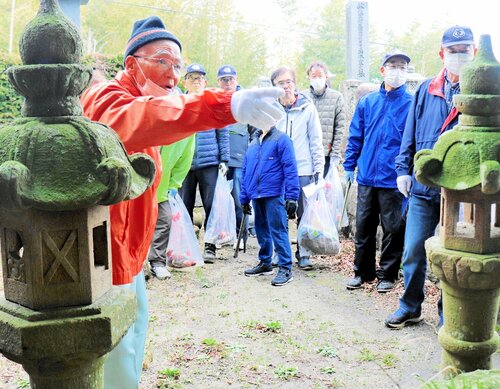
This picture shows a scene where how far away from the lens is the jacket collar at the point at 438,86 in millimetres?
4113

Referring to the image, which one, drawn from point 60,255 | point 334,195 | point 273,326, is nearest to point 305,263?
point 334,195

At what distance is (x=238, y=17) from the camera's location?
23.5m

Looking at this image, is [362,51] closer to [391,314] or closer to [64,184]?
[391,314]

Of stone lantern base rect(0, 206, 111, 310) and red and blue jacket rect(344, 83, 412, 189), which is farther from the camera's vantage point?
red and blue jacket rect(344, 83, 412, 189)

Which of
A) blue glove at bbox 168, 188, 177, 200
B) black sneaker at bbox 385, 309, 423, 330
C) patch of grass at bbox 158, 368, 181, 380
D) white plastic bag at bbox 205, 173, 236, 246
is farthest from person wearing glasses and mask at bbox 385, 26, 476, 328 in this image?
white plastic bag at bbox 205, 173, 236, 246

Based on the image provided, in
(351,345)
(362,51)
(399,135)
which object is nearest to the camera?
(351,345)

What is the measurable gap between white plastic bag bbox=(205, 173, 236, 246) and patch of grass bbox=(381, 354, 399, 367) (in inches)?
119

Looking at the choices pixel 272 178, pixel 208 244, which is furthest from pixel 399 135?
pixel 208 244

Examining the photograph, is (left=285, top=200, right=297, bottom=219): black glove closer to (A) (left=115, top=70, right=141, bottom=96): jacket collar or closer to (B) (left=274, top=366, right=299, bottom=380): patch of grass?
(B) (left=274, top=366, right=299, bottom=380): patch of grass

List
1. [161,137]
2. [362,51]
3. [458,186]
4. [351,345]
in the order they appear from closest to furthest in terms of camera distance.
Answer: [161,137] → [458,186] → [351,345] → [362,51]

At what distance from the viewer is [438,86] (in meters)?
4.13

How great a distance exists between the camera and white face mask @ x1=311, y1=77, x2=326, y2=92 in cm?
687

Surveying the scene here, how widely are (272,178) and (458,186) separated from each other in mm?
3346

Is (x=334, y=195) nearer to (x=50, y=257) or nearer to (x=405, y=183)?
(x=405, y=183)
